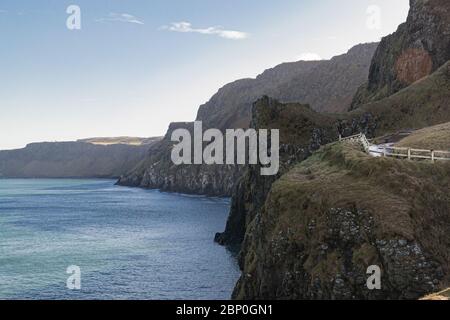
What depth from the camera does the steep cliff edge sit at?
3189 centimetres

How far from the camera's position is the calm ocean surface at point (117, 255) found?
2472 inches

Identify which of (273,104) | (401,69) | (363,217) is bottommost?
(363,217)

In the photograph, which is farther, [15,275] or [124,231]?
[124,231]

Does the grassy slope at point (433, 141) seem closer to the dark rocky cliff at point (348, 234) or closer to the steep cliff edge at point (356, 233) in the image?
the dark rocky cliff at point (348, 234)

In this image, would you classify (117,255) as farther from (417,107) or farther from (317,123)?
(417,107)

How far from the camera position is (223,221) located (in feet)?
429

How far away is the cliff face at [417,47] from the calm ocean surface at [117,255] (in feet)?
204

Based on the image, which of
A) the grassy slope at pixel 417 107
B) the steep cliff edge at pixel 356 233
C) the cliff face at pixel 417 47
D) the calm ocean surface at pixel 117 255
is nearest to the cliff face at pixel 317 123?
the grassy slope at pixel 417 107

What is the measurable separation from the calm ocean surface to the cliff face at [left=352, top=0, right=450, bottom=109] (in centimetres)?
6217

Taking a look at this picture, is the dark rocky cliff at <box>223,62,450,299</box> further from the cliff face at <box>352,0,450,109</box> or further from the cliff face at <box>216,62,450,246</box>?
the cliff face at <box>352,0,450,109</box>

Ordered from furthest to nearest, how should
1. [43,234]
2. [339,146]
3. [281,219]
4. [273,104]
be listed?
[43,234] → [273,104] → [339,146] → [281,219]

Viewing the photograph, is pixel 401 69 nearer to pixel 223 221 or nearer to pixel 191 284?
pixel 223 221
